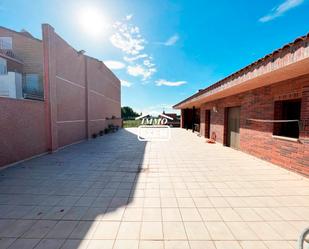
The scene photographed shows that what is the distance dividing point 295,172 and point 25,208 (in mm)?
6071

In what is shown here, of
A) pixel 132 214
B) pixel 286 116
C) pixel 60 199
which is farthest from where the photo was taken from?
pixel 286 116

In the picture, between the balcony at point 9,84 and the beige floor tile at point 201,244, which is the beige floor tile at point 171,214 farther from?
Result: the balcony at point 9,84

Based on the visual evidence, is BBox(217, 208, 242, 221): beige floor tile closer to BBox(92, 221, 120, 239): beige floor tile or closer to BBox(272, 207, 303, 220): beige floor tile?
BBox(272, 207, 303, 220): beige floor tile

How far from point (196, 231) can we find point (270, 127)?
468 cm

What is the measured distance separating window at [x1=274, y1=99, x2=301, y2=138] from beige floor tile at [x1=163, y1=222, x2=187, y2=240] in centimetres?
469

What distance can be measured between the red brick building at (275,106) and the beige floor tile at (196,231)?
11.0 feet

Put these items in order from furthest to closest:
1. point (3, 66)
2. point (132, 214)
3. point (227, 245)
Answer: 1. point (3, 66)
2. point (132, 214)
3. point (227, 245)

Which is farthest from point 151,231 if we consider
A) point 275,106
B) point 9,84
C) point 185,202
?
point 9,84

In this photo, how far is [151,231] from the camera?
2.13 metres

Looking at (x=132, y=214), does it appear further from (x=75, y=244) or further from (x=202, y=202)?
(x=202, y=202)

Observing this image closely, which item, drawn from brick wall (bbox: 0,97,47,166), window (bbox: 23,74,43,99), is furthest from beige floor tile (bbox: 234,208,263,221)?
window (bbox: 23,74,43,99)

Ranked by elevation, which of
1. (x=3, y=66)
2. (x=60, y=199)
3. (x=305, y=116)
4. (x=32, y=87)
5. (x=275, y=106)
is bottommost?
(x=60, y=199)

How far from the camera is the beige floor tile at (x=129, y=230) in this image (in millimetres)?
2031

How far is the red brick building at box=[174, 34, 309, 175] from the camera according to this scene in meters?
3.57
